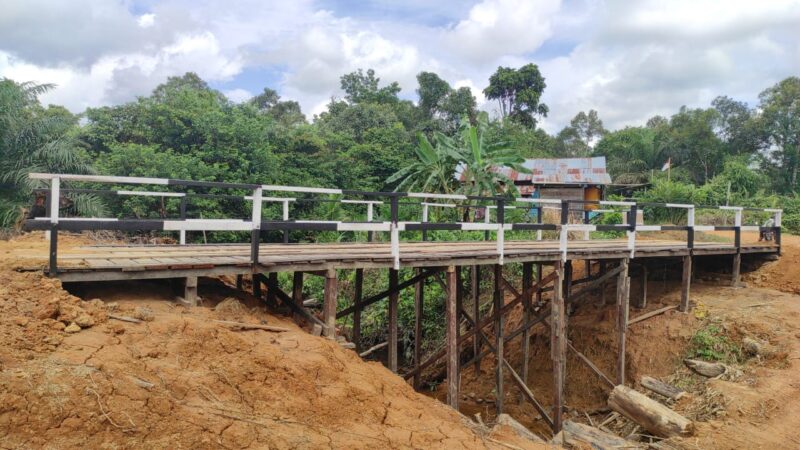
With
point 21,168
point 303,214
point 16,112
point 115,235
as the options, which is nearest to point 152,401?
point 115,235

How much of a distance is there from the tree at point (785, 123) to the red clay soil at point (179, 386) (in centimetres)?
3782

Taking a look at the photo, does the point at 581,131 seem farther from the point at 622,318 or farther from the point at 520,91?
the point at 622,318

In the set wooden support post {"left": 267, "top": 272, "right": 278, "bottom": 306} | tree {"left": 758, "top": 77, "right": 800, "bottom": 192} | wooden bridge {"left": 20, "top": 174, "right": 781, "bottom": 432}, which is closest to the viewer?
wooden bridge {"left": 20, "top": 174, "right": 781, "bottom": 432}

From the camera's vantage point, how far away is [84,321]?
4.23m

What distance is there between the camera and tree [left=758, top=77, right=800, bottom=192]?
113ft

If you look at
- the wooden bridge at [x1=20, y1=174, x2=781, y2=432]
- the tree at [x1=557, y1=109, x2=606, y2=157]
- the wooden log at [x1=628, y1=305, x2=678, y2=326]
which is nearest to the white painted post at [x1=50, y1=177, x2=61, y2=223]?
the wooden bridge at [x1=20, y1=174, x2=781, y2=432]

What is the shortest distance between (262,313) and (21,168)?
1129 centimetres

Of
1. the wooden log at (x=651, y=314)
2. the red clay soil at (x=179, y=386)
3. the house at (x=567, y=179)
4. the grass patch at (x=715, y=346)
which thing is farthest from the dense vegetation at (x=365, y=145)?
the red clay soil at (x=179, y=386)

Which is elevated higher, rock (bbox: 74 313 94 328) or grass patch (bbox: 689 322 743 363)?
rock (bbox: 74 313 94 328)

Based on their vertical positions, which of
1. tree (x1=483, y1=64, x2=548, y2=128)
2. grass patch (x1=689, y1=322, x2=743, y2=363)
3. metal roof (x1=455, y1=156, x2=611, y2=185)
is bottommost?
→ grass patch (x1=689, y1=322, x2=743, y2=363)

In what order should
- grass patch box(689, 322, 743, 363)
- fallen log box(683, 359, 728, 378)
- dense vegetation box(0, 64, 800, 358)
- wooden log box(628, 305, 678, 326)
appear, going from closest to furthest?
fallen log box(683, 359, 728, 378) → grass patch box(689, 322, 743, 363) → wooden log box(628, 305, 678, 326) → dense vegetation box(0, 64, 800, 358)

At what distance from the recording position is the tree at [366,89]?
42000 millimetres

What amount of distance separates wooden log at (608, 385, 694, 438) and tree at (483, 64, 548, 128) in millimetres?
36324

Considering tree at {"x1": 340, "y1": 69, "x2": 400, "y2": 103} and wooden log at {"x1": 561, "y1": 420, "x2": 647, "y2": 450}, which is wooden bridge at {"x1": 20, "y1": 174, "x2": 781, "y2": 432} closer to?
wooden log at {"x1": 561, "y1": 420, "x2": 647, "y2": 450}
